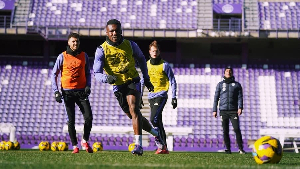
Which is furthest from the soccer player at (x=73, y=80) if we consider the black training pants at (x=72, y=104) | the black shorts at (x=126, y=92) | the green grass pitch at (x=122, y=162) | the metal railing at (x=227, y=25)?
the metal railing at (x=227, y=25)

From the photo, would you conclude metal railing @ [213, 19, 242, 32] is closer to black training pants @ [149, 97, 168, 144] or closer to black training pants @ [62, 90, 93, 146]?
black training pants @ [149, 97, 168, 144]

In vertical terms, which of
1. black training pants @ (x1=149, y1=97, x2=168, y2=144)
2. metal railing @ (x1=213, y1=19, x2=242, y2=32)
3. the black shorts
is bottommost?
black training pants @ (x1=149, y1=97, x2=168, y2=144)

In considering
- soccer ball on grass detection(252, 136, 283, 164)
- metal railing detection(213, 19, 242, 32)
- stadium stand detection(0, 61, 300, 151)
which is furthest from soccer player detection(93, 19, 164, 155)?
metal railing detection(213, 19, 242, 32)

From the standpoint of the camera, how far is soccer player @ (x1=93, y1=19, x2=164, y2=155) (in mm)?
7340

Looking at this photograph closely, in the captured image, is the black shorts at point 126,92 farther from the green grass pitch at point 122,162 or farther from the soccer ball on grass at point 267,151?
the soccer ball on grass at point 267,151

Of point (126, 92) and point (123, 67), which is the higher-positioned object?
point (123, 67)

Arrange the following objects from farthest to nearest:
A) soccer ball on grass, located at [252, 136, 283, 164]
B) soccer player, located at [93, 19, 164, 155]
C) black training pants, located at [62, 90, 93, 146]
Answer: black training pants, located at [62, 90, 93, 146] → soccer player, located at [93, 19, 164, 155] → soccer ball on grass, located at [252, 136, 283, 164]

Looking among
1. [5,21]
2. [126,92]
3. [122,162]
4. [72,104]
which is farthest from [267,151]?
[5,21]

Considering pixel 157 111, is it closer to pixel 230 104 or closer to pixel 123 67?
pixel 123 67

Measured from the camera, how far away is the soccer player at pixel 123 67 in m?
7.34

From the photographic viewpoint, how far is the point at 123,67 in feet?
24.6

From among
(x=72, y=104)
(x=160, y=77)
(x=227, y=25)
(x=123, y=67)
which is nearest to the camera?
(x=123, y=67)

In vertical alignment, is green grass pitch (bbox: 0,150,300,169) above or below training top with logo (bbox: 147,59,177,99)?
below

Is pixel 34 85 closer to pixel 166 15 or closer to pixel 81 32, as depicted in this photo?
pixel 81 32
